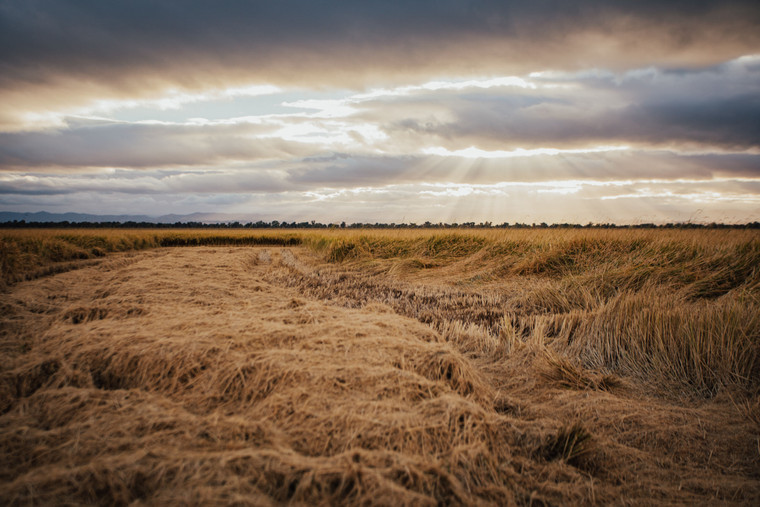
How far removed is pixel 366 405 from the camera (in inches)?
78.0

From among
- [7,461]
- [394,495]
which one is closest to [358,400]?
[394,495]

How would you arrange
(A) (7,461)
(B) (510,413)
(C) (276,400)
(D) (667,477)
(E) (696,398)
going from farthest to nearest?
(E) (696,398)
(B) (510,413)
(C) (276,400)
(D) (667,477)
(A) (7,461)

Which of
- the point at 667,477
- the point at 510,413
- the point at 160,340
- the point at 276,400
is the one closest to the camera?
the point at 667,477

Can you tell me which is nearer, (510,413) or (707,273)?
(510,413)

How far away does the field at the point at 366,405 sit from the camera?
1.48m

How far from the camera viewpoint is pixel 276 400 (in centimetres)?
201

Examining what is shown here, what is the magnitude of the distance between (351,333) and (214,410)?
3.84 ft

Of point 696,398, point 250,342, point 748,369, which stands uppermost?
point 250,342

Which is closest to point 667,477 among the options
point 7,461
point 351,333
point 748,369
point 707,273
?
point 748,369

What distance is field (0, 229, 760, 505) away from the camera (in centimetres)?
148

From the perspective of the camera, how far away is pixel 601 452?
194 cm

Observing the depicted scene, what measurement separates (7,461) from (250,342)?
1.32 m

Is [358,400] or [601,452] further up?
[358,400]

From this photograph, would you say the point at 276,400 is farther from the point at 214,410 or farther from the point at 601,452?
the point at 601,452
